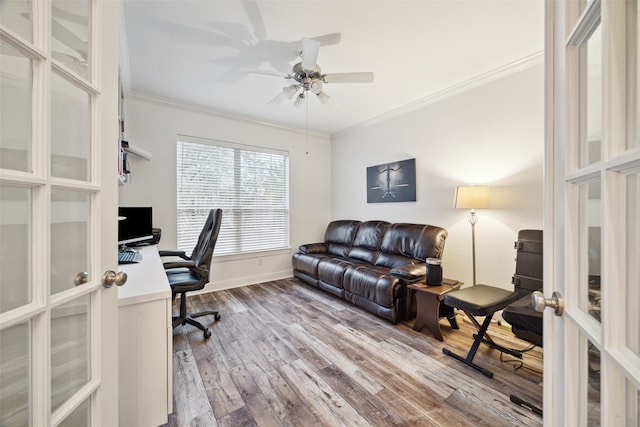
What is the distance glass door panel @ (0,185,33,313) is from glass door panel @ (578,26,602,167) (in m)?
1.31

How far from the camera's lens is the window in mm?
3391

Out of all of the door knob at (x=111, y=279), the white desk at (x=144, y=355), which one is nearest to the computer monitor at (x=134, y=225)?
the white desk at (x=144, y=355)

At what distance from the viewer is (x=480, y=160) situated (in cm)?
270

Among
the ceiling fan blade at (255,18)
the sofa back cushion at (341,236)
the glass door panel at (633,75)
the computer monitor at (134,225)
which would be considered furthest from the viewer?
the sofa back cushion at (341,236)

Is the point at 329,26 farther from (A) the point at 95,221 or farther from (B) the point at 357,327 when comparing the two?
(B) the point at 357,327

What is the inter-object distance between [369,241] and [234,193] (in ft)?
7.22

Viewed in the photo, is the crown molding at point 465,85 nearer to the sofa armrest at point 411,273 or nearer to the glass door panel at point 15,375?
the sofa armrest at point 411,273

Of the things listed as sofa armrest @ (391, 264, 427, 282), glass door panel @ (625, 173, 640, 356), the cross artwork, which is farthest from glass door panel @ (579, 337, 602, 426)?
the cross artwork

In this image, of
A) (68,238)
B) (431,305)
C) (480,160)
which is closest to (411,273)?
(431,305)

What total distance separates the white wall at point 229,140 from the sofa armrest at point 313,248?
39 cm

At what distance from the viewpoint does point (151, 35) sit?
1.98 meters

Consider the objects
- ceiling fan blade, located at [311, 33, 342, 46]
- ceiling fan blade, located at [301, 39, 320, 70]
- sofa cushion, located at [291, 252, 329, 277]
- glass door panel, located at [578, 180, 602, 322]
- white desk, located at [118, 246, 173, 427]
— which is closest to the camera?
glass door panel, located at [578, 180, 602, 322]

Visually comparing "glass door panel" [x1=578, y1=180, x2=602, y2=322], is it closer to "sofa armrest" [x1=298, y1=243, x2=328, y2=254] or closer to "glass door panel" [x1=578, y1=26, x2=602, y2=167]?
"glass door panel" [x1=578, y1=26, x2=602, y2=167]

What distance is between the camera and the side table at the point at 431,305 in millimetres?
2188
